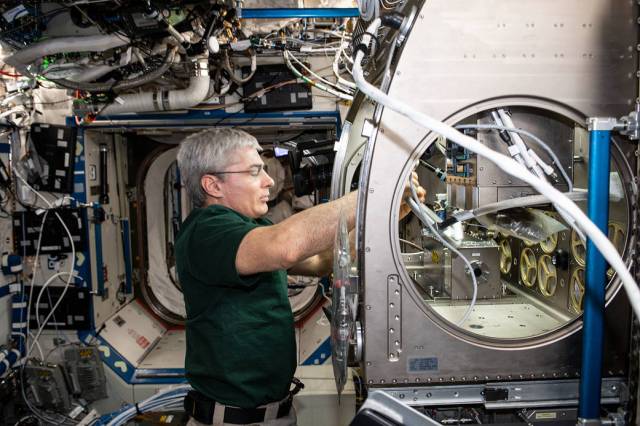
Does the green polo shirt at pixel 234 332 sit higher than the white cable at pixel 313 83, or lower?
lower

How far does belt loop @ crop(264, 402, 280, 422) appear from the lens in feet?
6.89

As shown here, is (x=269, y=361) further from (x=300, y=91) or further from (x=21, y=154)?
(x=21, y=154)

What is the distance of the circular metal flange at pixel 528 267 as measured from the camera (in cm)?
282

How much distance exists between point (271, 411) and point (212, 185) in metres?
1.13

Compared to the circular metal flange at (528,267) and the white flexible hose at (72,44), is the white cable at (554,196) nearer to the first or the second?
the circular metal flange at (528,267)

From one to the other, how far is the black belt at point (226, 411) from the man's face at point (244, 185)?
91cm

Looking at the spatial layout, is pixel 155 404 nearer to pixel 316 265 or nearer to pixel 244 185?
pixel 316 265

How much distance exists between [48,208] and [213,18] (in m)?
2.46

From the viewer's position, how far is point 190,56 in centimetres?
333

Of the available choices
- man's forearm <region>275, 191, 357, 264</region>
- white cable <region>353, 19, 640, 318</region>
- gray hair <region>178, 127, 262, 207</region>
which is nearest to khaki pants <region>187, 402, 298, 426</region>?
man's forearm <region>275, 191, 357, 264</region>

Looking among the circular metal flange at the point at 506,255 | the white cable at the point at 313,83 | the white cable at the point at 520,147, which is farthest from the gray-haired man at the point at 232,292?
the white cable at the point at 313,83

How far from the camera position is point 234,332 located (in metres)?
1.97

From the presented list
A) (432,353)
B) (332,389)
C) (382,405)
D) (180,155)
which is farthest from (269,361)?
(332,389)

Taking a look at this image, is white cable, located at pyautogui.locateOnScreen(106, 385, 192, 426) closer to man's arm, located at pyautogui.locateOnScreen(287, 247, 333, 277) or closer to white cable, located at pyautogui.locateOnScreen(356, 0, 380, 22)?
man's arm, located at pyautogui.locateOnScreen(287, 247, 333, 277)
